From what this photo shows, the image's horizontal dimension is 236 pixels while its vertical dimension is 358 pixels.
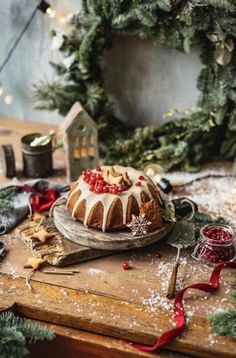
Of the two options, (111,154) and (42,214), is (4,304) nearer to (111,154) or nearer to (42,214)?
(42,214)

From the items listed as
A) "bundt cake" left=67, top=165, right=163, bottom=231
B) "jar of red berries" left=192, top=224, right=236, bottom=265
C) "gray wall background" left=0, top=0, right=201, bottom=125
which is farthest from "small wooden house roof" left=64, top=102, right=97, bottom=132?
"jar of red berries" left=192, top=224, right=236, bottom=265

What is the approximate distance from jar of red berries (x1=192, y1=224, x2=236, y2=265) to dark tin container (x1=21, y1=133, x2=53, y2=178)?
0.55 m

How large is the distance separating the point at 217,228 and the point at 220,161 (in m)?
0.49

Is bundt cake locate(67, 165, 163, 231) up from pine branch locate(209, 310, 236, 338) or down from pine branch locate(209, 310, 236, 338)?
up

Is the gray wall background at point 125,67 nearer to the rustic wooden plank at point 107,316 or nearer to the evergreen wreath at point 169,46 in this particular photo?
the evergreen wreath at point 169,46

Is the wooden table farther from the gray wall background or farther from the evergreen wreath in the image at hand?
the gray wall background

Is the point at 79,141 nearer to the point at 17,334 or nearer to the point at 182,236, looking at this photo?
the point at 182,236

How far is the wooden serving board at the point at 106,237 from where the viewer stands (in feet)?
3.81

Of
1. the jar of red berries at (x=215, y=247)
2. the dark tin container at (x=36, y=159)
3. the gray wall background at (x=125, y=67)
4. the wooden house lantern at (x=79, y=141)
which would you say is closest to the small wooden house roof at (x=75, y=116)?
the wooden house lantern at (x=79, y=141)

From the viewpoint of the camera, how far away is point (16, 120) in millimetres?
1946

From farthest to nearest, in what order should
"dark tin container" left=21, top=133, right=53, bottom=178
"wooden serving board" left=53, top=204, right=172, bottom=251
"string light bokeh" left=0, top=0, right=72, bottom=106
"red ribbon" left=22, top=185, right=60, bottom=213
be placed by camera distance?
"string light bokeh" left=0, top=0, right=72, bottom=106
"dark tin container" left=21, top=133, right=53, bottom=178
"red ribbon" left=22, top=185, right=60, bottom=213
"wooden serving board" left=53, top=204, right=172, bottom=251

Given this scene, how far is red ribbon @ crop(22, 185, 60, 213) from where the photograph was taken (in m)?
1.38

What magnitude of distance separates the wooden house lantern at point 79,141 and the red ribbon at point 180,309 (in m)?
0.55

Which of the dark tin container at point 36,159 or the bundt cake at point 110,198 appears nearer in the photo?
the bundt cake at point 110,198
